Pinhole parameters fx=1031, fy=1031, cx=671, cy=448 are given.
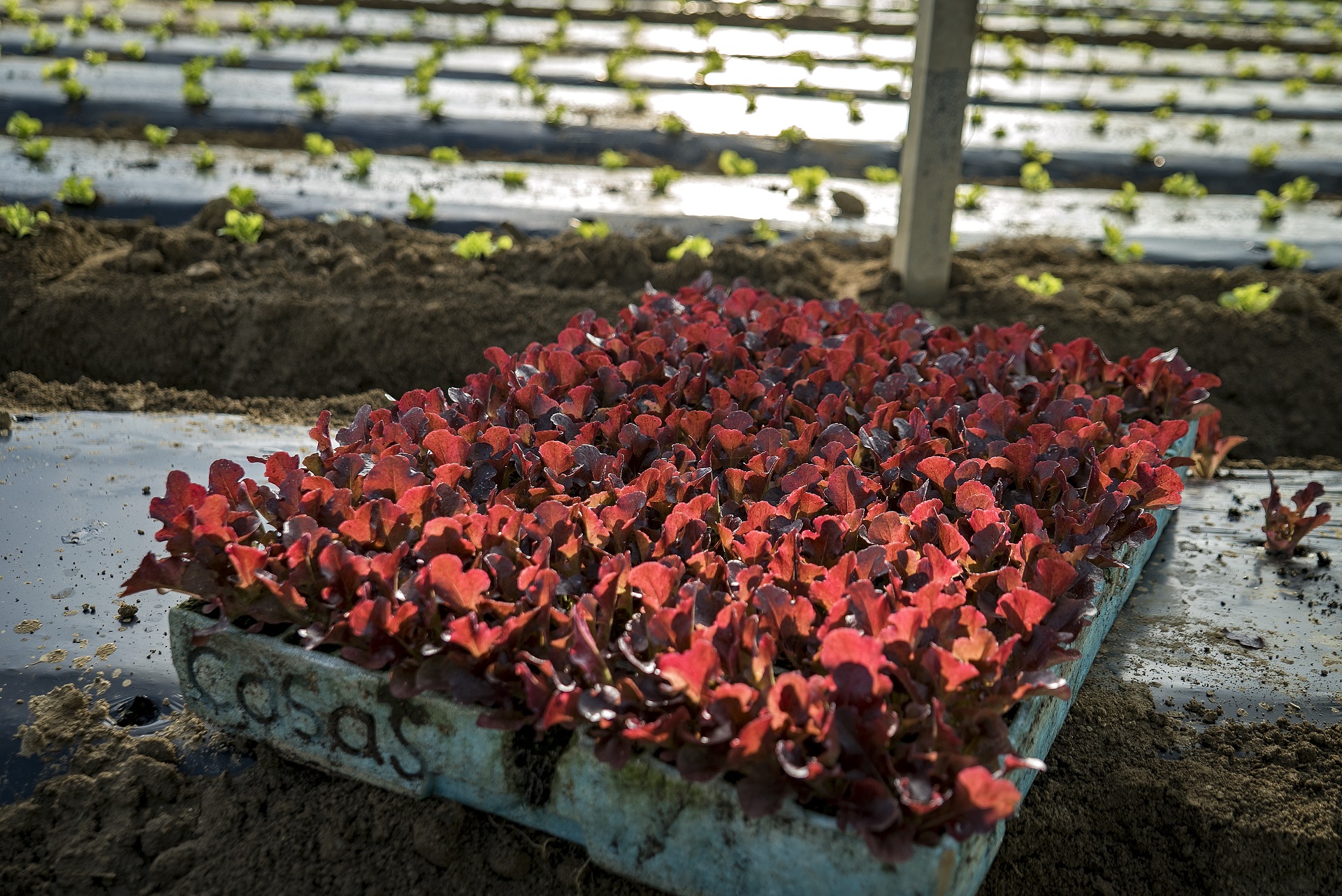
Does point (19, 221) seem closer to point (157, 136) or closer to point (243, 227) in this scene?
point (243, 227)

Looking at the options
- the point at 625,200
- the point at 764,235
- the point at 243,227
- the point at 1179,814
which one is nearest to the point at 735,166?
the point at 625,200

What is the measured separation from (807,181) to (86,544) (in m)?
5.15

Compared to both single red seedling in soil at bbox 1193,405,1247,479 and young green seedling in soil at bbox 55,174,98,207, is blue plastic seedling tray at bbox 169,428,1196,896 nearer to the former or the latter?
single red seedling in soil at bbox 1193,405,1247,479

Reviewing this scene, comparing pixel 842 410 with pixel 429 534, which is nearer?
pixel 429 534

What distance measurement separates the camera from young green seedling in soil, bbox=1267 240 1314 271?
19.5 ft

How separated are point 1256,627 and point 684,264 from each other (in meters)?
3.27

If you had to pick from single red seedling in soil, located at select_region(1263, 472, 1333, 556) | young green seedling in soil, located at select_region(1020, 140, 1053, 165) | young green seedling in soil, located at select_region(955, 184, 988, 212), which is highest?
young green seedling in soil, located at select_region(1020, 140, 1053, 165)

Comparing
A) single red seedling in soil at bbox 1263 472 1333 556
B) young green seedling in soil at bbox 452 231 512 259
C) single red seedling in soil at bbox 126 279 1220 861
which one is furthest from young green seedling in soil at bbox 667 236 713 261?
single red seedling in soil at bbox 1263 472 1333 556

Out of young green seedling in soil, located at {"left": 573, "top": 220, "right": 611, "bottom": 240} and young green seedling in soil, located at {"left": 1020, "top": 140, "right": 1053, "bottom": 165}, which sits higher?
young green seedling in soil, located at {"left": 1020, "top": 140, "right": 1053, "bottom": 165}

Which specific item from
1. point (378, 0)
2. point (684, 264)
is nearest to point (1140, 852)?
point (684, 264)

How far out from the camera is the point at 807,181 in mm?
6941

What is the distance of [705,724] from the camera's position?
1838 millimetres

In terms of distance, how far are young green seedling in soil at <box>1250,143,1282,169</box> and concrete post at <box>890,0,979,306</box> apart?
433 cm

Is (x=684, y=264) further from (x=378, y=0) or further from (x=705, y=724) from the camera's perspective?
(x=378, y=0)
